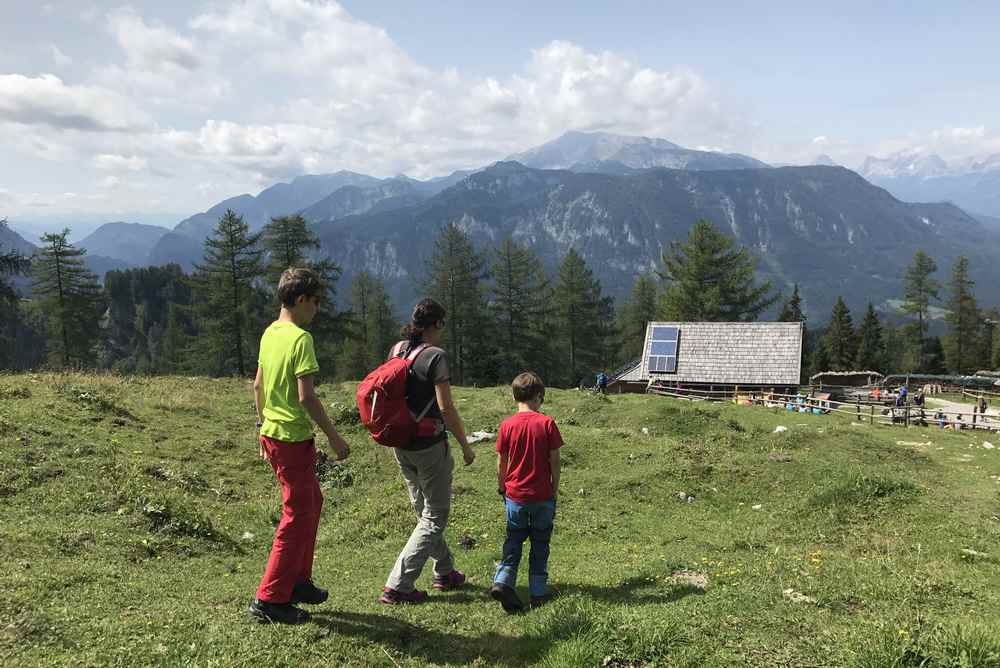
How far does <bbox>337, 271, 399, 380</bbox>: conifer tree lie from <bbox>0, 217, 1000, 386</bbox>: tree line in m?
0.19

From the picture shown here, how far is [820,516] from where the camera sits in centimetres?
962

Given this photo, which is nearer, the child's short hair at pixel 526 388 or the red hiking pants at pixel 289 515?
the red hiking pants at pixel 289 515

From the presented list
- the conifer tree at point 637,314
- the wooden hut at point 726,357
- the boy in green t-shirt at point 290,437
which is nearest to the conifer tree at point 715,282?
the conifer tree at point 637,314

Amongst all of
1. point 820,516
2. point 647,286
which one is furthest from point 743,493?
point 647,286

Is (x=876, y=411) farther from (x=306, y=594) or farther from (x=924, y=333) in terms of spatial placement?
(x=924, y=333)

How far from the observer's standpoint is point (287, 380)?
16.4ft

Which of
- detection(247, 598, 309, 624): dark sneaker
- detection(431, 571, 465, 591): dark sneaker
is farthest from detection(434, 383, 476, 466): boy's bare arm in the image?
detection(247, 598, 309, 624): dark sneaker

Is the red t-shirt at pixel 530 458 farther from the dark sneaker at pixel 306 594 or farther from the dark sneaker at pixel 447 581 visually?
the dark sneaker at pixel 306 594

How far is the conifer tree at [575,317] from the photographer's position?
6744 centimetres

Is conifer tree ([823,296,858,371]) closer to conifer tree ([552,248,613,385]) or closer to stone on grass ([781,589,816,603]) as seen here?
conifer tree ([552,248,613,385])

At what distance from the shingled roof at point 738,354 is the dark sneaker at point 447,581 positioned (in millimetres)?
34595

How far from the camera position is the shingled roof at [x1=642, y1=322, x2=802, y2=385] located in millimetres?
37250

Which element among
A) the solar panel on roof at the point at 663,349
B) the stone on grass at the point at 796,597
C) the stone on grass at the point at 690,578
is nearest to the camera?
the stone on grass at the point at 796,597

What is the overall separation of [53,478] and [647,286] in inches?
3415
